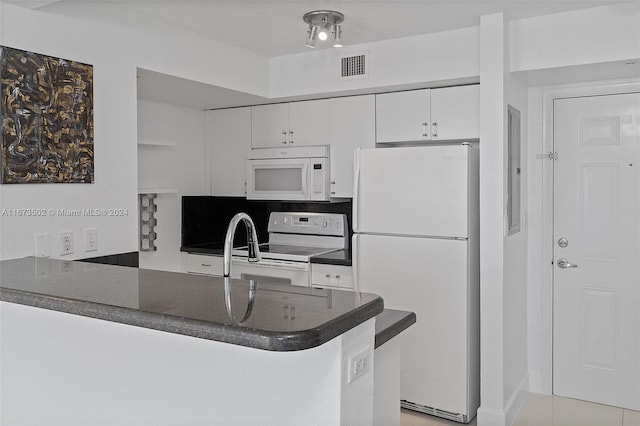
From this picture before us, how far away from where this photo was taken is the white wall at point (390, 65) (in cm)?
343

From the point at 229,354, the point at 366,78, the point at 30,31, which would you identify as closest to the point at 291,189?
the point at 366,78

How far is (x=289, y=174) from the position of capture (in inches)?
168

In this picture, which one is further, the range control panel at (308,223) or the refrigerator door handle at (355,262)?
the range control panel at (308,223)

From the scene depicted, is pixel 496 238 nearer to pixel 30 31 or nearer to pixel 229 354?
pixel 229 354

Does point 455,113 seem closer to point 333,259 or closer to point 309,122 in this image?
point 309,122

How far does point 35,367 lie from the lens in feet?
6.38

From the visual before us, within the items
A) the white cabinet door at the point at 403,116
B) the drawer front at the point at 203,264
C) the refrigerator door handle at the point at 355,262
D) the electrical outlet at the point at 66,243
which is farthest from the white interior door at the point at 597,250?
the electrical outlet at the point at 66,243

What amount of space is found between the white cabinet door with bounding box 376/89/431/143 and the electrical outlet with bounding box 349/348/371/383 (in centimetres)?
248

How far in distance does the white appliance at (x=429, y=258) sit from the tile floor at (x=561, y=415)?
93 millimetres

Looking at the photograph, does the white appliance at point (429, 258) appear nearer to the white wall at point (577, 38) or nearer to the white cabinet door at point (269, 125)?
the white wall at point (577, 38)

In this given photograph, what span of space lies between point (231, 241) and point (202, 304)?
0.40 meters

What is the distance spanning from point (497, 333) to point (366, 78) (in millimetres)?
1803

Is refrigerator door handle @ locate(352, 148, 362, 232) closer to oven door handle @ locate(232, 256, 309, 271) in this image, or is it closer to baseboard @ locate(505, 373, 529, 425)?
oven door handle @ locate(232, 256, 309, 271)

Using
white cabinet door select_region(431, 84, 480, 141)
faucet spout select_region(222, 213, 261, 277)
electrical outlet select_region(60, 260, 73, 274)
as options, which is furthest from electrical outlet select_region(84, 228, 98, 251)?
white cabinet door select_region(431, 84, 480, 141)
